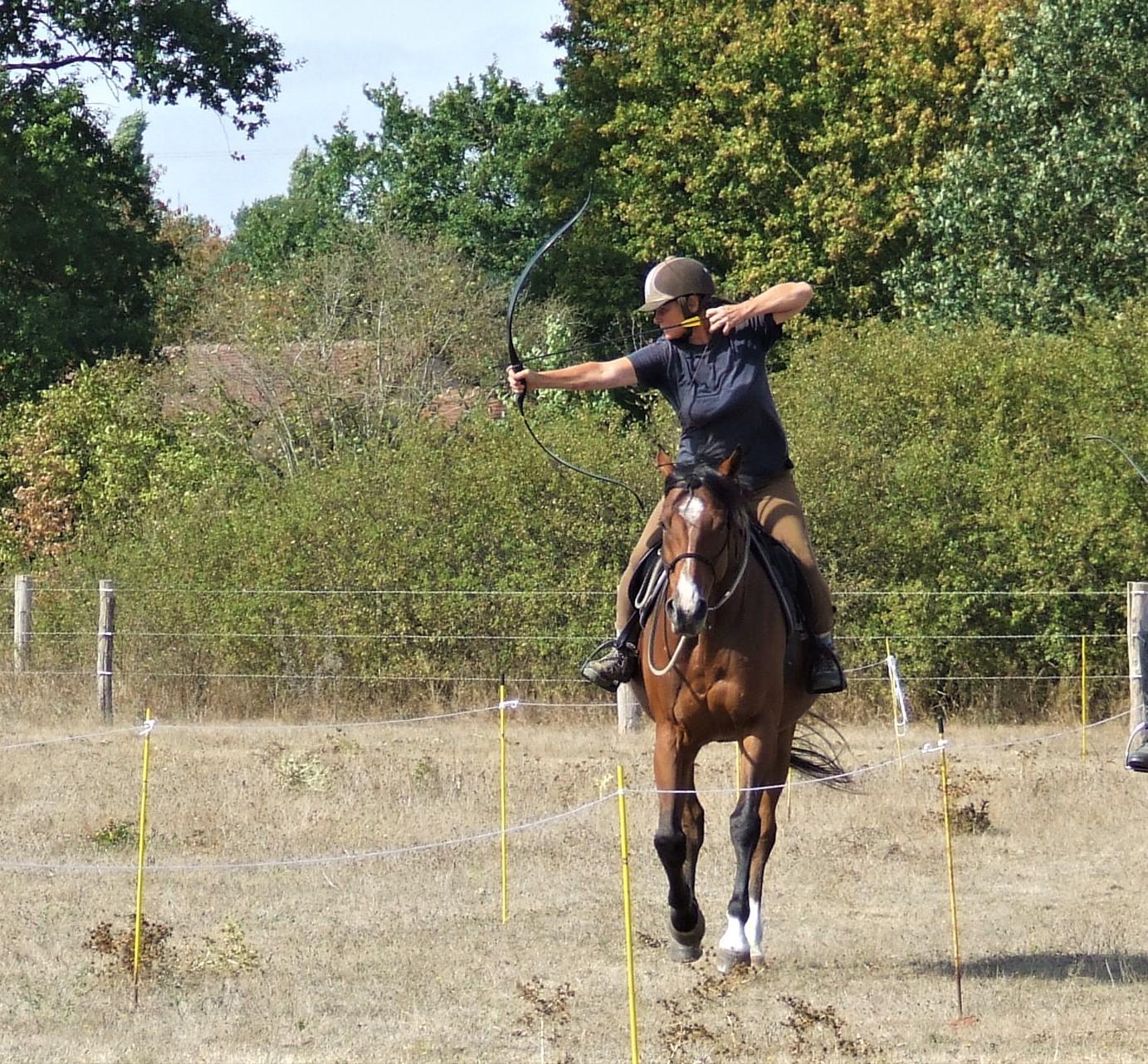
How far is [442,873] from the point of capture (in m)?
11.1

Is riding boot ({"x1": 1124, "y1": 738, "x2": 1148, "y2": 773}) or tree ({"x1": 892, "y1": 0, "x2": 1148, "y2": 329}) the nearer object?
riding boot ({"x1": 1124, "y1": 738, "x2": 1148, "y2": 773})

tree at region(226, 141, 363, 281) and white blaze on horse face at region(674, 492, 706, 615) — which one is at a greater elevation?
tree at region(226, 141, 363, 281)

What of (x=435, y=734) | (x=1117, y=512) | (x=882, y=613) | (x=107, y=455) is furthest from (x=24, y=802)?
(x=107, y=455)

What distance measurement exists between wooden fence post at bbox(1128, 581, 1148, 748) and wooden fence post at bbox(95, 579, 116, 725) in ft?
33.4

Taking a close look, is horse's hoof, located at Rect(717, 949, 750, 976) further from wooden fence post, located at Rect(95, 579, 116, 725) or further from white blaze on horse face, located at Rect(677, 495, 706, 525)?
wooden fence post, located at Rect(95, 579, 116, 725)

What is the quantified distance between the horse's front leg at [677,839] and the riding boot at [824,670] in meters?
0.82

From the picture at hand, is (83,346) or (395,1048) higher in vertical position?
(83,346)

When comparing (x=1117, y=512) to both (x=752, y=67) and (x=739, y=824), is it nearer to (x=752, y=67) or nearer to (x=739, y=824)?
(x=739, y=824)

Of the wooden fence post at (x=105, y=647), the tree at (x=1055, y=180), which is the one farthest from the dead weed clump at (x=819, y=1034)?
the tree at (x=1055, y=180)

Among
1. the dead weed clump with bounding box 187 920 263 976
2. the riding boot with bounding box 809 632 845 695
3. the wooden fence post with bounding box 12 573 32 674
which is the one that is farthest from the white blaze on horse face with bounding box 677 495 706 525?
the wooden fence post with bounding box 12 573 32 674

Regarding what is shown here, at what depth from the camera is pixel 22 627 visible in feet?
68.0

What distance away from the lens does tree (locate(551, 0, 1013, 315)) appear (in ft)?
109

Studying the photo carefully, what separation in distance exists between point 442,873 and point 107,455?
1737 centimetres

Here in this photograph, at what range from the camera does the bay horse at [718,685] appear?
835 cm
